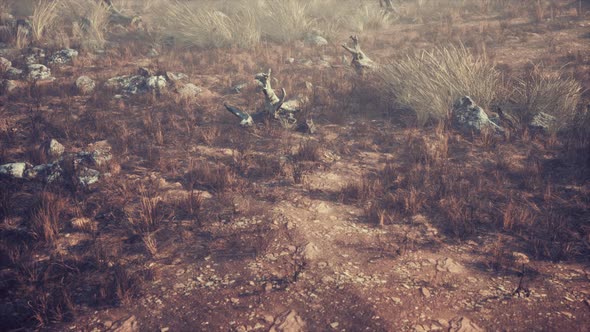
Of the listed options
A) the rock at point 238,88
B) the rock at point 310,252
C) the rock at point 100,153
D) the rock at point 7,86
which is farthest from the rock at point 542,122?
the rock at point 7,86

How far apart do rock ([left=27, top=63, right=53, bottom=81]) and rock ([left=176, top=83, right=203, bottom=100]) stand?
3.03 metres

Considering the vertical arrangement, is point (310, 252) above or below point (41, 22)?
below

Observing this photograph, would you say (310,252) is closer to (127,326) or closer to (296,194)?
(296,194)

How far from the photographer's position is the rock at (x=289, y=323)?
9.66 feet

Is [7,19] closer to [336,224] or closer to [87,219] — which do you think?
[87,219]

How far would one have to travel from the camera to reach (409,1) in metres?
14.9

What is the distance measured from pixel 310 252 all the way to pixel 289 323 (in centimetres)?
89

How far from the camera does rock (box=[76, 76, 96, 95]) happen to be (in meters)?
7.59

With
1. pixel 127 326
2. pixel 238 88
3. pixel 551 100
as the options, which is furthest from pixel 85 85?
pixel 551 100

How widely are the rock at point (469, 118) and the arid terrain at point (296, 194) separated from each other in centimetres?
2

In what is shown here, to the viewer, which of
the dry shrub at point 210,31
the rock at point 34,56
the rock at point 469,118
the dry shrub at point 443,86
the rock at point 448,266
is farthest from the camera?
the dry shrub at point 210,31

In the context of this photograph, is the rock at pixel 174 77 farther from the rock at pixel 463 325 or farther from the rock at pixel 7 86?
the rock at pixel 463 325

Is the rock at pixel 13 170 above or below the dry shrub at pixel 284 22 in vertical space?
below

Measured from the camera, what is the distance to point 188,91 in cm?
763
